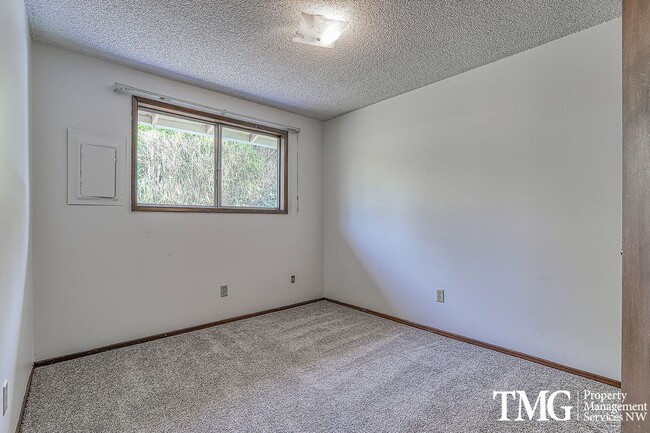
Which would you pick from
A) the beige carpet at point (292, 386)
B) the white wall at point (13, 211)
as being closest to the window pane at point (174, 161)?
the white wall at point (13, 211)

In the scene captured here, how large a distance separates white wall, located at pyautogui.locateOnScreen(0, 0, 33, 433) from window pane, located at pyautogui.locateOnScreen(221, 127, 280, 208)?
1701 mm

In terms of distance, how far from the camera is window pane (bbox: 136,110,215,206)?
2895 mm

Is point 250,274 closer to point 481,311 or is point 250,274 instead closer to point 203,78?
point 203,78

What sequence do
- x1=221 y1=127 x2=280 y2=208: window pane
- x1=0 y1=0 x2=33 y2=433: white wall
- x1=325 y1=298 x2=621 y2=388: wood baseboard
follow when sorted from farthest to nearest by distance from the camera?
x1=221 y1=127 x2=280 y2=208: window pane → x1=325 y1=298 x2=621 y2=388: wood baseboard → x1=0 y1=0 x2=33 y2=433: white wall

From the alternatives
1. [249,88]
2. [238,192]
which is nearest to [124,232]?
[238,192]

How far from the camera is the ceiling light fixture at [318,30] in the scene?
6.57 feet

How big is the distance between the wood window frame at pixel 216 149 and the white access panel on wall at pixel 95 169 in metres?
0.11

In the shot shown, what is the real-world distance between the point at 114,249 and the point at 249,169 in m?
1.61

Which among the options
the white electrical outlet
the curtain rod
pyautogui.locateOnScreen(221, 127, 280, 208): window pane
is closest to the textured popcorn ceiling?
the curtain rod

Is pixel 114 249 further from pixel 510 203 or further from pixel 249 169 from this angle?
pixel 510 203
